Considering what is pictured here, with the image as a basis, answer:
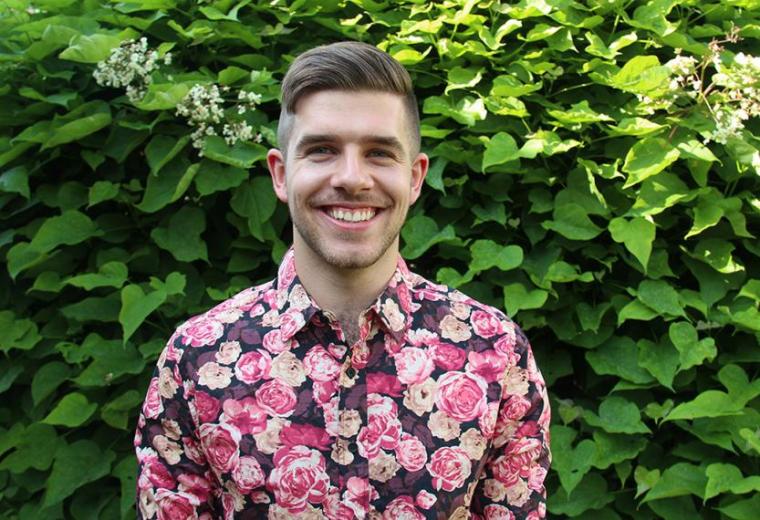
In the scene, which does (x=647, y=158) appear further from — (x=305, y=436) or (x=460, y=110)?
(x=305, y=436)

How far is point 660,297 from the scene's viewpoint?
8.46 ft

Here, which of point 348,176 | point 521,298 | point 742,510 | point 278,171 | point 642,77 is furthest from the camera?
point 642,77

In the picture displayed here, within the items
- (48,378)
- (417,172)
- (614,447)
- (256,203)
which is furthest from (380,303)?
(48,378)

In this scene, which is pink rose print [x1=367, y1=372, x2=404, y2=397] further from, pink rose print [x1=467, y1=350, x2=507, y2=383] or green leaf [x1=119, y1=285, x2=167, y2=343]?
green leaf [x1=119, y1=285, x2=167, y2=343]

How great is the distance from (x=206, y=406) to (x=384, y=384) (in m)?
0.32

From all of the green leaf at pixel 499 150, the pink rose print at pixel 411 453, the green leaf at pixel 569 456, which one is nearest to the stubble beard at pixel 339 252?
the pink rose print at pixel 411 453

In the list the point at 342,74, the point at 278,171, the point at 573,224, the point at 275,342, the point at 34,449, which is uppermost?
the point at 342,74

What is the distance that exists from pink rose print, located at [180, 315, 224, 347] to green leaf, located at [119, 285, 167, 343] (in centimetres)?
72

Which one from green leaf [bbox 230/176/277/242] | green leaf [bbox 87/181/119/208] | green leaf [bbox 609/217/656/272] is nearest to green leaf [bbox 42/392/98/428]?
green leaf [bbox 87/181/119/208]

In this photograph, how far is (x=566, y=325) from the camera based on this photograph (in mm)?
2619

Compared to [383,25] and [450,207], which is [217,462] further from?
[383,25]

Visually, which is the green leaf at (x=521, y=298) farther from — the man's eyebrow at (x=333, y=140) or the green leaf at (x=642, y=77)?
the man's eyebrow at (x=333, y=140)

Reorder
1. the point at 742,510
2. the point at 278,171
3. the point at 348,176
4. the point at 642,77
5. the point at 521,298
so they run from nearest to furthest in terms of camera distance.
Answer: the point at 348,176 < the point at 278,171 < the point at 742,510 < the point at 521,298 < the point at 642,77

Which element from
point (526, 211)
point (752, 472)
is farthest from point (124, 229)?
point (752, 472)
